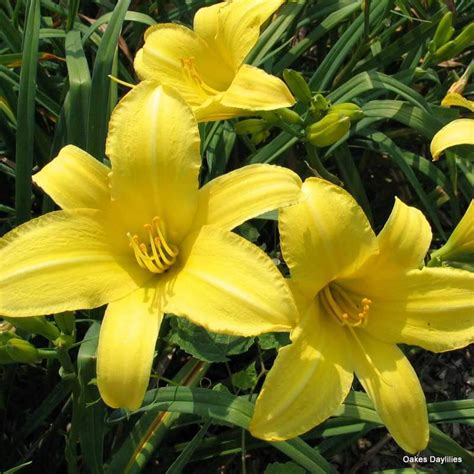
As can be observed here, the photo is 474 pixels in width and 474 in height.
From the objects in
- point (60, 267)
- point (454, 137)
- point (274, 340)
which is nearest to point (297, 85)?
point (454, 137)

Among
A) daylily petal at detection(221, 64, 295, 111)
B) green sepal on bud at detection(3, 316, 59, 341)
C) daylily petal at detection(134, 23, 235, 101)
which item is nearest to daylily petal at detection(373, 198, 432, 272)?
daylily petal at detection(221, 64, 295, 111)

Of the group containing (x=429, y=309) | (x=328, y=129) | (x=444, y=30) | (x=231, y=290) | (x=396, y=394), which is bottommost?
(x=396, y=394)

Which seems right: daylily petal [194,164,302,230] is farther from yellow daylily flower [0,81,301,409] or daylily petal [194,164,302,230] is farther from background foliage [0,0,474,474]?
background foliage [0,0,474,474]

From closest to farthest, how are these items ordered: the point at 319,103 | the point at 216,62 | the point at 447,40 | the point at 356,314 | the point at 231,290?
the point at 231,290 < the point at 356,314 < the point at 319,103 < the point at 216,62 < the point at 447,40

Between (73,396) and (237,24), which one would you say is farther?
(237,24)

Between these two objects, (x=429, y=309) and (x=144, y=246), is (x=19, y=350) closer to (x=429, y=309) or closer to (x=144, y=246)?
(x=144, y=246)

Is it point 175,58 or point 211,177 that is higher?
point 175,58

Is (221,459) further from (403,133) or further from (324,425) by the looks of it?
(403,133)
